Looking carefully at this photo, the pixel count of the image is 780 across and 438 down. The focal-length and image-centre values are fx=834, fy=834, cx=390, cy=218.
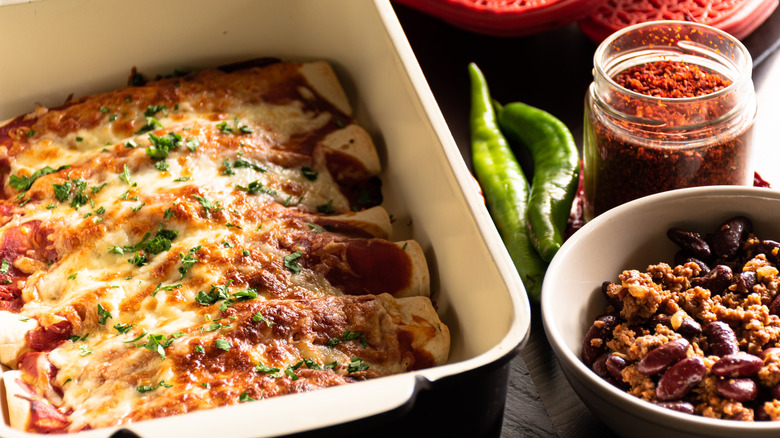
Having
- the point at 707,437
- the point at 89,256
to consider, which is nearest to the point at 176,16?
the point at 89,256

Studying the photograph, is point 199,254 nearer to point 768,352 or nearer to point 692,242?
point 692,242

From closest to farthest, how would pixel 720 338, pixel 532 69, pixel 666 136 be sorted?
1. pixel 720 338
2. pixel 666 136
3. pixel 532 69

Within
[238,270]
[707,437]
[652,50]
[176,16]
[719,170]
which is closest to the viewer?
[707,437]

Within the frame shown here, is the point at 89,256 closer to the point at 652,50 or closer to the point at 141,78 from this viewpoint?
the point at 141,78

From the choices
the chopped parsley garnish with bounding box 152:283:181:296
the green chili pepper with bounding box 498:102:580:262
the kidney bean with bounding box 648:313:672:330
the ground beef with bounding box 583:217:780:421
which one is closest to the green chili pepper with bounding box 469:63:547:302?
the green chili pepper with bounding box 498:102:580:262

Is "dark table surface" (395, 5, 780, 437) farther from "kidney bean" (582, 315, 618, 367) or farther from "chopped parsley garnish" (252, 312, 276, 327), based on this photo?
"chopped parsley garnish" (252, 312, 276, 327)

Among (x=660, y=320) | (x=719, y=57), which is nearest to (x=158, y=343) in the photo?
(x=660, y=320)
